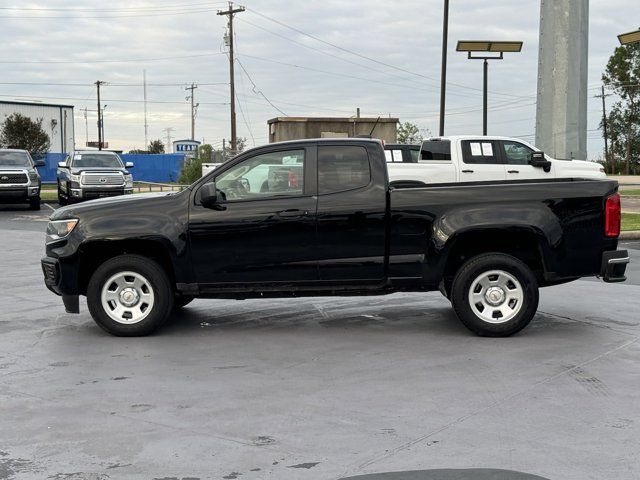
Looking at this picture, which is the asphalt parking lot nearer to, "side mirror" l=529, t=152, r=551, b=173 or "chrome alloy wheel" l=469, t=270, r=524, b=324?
"chrome alloy wheel" l=469, t=270, r=524, b=324

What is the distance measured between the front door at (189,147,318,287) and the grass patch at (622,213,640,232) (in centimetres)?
1242

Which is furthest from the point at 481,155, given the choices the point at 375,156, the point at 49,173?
the point at 49,173

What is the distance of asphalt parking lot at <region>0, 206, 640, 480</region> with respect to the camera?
15.6 ft

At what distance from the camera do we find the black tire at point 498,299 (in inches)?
316

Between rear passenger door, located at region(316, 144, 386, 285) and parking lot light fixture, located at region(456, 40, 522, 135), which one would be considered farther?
parking lot light fixture, located at region(456, 40, 522, 135)

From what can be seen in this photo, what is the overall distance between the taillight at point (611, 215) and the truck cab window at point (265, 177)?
2966mm

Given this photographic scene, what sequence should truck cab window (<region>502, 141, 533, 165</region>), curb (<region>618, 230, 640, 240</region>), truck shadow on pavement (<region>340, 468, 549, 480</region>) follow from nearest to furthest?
truck shadow on pavement (<region>340, 468, 549, 480</region>), curb (<region>618, 230, 640, 240</region>), truck cab window (<region>502, 141, 533, 165</region>)

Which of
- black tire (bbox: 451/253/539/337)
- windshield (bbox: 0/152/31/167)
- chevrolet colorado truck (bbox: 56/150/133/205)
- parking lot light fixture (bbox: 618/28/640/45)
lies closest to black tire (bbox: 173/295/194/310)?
black tire (bbox: 451/253/539/337)

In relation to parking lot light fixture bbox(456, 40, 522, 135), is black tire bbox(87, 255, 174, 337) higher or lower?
lower

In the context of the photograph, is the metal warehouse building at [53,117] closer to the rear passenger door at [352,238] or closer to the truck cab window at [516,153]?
the truck cab window at [516,153]

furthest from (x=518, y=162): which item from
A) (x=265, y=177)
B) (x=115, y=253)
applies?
(x=115, y=253)

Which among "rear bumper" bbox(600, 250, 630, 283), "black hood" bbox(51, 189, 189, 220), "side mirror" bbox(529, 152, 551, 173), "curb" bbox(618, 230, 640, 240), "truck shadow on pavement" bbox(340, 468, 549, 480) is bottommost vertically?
"truck shadow on pavement" bbox(340, 468, 549, 480)

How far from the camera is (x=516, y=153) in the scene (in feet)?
63.6

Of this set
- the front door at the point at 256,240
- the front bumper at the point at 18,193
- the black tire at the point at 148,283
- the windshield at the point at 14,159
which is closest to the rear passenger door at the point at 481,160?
the front door at the point at 256,240
